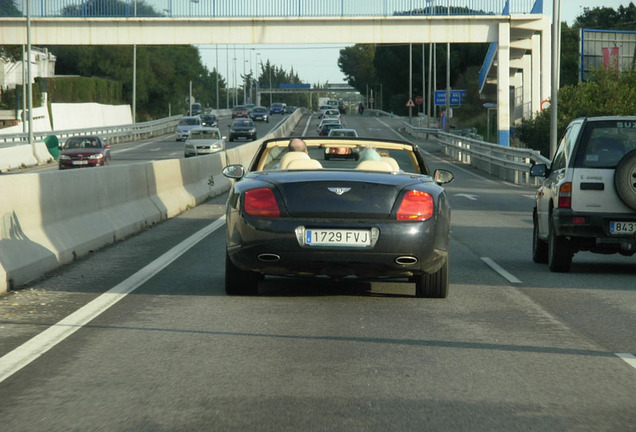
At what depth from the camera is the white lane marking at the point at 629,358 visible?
6742mm

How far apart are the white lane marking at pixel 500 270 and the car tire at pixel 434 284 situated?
1691mm

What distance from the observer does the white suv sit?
11406 mm

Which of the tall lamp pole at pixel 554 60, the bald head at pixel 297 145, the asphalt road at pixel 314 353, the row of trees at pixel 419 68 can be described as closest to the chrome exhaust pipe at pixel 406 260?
the asphalt road at pixel 314 353

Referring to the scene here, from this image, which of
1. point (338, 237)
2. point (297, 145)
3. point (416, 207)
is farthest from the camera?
point (297, 145)

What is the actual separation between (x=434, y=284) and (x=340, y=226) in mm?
1133

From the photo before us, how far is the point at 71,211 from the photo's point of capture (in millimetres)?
12961

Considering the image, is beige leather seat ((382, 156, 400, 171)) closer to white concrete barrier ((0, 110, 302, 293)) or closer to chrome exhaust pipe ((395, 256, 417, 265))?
chrome exhaust pipe ((395, 256, 417, 265))

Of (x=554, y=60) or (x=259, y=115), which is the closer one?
(x=554, y=60)

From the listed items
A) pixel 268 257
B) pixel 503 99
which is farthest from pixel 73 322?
pixel 503 99

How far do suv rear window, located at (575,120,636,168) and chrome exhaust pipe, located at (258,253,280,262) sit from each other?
13.8 feet

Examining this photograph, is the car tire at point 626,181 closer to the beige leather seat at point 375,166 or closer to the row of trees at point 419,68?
the beige leather seat at point 375,166

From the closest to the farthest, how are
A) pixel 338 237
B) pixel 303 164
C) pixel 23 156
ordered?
pixel 338 237 < pixel 303 164 < pixel 23 156

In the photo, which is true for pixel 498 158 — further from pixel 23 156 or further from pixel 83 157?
pixel 23 156

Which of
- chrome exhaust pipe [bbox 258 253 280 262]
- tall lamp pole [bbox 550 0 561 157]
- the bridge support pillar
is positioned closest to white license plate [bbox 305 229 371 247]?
chrome exhaust pipe [bbox 258 253 280 262]
